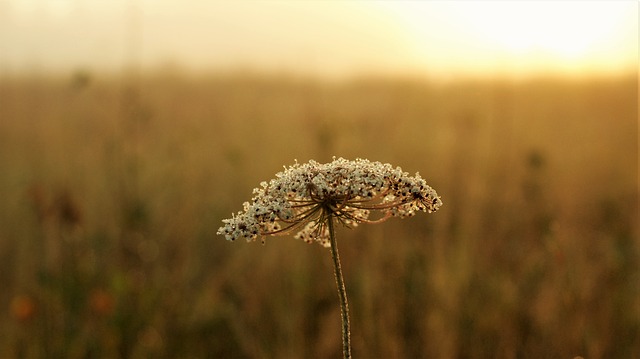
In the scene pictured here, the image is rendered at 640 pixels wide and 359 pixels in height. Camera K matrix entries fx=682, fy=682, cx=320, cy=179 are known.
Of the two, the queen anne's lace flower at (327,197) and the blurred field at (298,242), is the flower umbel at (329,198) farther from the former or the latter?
the blurred field at (298,242)

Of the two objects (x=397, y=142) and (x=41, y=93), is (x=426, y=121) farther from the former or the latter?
(x=41, y=93)

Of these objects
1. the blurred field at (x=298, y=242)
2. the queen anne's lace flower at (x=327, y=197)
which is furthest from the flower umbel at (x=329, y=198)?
the blurred field at (x=298, y=242)

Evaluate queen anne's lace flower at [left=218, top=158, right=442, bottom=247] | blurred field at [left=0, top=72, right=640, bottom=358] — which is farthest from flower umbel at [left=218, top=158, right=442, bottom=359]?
blurred field at [left=0, top=72, right=640, bottom=358]

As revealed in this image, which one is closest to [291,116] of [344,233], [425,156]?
[425,156]

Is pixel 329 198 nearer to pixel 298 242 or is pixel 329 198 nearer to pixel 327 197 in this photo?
pixel 327 197

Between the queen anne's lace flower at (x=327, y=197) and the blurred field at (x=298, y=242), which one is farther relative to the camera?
the blurred field at (x=298, y=242)

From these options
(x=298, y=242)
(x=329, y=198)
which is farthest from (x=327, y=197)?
(x=298, y=242)
